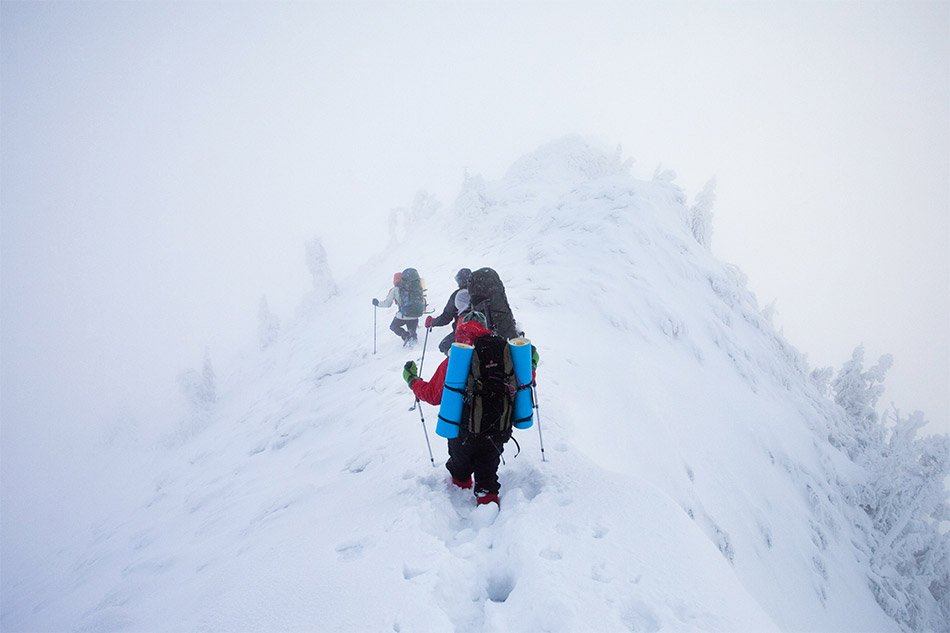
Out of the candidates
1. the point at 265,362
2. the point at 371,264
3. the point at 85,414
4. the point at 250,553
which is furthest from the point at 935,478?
the point at 85,414

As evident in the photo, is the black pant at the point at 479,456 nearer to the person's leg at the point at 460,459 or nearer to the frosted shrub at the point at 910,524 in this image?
the person's leg at the point at 460,459

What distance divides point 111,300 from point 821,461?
717ft

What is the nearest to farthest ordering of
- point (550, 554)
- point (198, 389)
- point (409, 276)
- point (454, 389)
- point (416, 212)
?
point (550, 554) → point (454, 389) → point (409, 276) → point (198, 389) → point (416, 212)

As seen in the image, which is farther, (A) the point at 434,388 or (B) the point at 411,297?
(B) the point at 411,297

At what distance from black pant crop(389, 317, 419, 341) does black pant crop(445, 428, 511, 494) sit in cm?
813

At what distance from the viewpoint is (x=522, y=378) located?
5.30 m

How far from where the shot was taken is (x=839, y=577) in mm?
13766

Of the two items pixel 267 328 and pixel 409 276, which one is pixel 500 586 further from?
pixel 267 328

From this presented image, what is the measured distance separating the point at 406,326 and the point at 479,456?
8692mm

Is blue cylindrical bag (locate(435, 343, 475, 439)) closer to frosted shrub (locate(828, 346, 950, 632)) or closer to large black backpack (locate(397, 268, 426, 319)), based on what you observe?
large black backpack (locate(397, 268, 426, 319))

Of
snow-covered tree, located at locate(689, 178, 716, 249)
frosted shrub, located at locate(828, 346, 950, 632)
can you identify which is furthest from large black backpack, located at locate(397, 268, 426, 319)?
snow-covered tree, located at locate(689, 178, 716, 249)

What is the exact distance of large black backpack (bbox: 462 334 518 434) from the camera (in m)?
5.07

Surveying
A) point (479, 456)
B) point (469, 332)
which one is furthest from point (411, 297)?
point (479, 456)

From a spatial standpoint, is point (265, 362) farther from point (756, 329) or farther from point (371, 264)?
point (756, 329)
